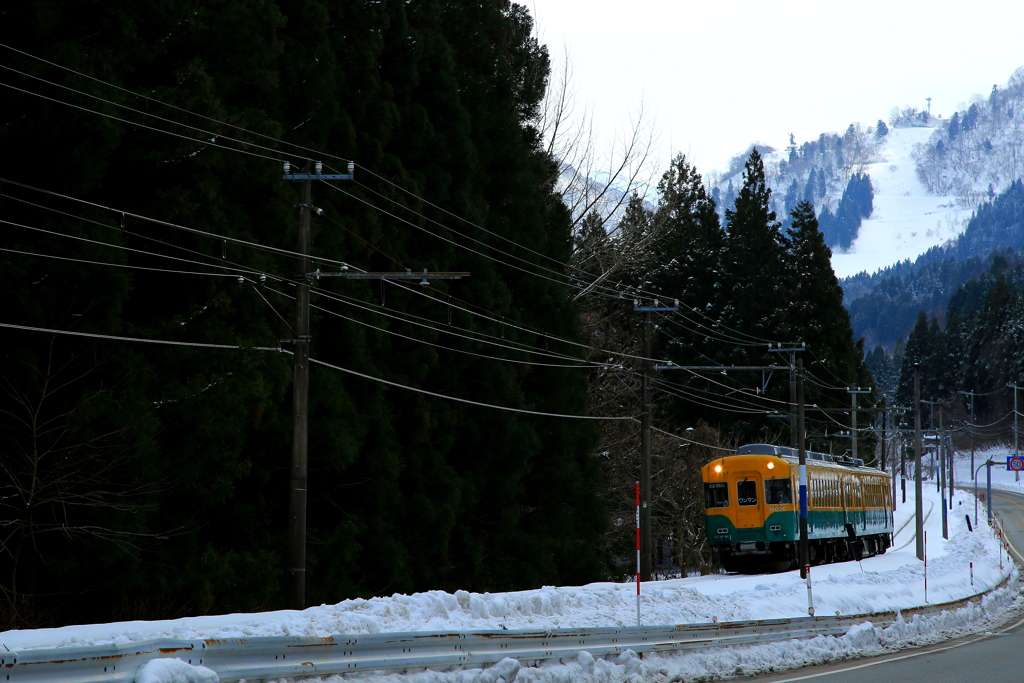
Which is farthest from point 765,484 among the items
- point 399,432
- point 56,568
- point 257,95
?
point 56,568

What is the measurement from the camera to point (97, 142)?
15.7m

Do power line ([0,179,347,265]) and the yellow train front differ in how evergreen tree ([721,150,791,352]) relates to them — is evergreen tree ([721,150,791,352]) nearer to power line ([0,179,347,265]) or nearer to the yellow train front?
the yellow train front

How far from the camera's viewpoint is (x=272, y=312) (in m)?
19.2

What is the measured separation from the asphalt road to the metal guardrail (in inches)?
52.9

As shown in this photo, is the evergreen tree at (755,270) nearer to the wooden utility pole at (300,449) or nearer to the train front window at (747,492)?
the train front window at (747,492)

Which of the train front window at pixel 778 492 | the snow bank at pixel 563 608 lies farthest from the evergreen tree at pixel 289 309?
the snow bank at pixel 563 608

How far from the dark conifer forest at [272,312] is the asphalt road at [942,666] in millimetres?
9039

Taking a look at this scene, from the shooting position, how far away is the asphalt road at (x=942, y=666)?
492 inches

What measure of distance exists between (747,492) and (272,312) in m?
16.8

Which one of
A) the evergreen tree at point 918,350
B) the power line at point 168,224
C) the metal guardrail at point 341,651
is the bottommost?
the metal guardrail at point 341,651

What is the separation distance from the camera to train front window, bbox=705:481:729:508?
31.5m

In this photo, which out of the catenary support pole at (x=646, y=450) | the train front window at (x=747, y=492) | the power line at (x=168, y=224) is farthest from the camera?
the train front window at (x=747, y=492)

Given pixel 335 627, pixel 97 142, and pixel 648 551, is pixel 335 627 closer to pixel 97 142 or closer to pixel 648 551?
pixel 97 142

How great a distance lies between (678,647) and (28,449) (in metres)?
9.10
